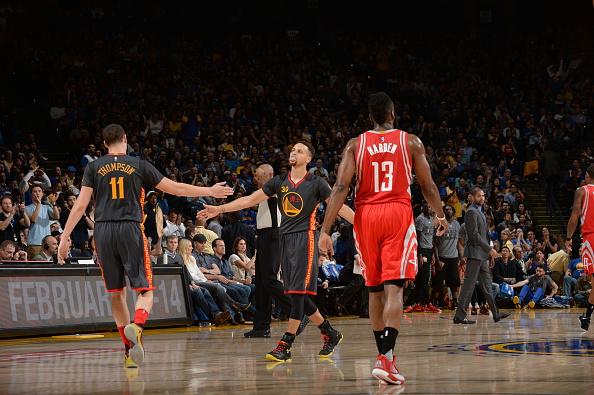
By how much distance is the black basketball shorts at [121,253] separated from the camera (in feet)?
27.2

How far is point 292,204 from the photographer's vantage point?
9266 millimetres

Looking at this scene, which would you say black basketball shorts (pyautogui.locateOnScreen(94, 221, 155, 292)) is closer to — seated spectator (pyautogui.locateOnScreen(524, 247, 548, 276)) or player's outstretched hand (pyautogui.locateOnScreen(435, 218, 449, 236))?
player's outstretched hand (pyautogui.locateOnScreen(435, 218, 449, 236))

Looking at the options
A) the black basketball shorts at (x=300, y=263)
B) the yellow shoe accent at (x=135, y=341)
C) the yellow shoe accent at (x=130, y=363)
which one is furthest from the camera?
the black basketball shorts at (x=300, y=263)

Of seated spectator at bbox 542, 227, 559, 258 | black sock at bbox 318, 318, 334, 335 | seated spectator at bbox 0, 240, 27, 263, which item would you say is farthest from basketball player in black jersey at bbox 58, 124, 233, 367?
seated spectator at bbox 542, 227, 559, 258

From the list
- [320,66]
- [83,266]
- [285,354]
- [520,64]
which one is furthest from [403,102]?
[285,354]

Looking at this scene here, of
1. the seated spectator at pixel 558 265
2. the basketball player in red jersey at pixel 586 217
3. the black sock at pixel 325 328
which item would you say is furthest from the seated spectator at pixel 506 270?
the black sock at pixel 325 328

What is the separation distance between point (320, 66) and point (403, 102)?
2.73 metres

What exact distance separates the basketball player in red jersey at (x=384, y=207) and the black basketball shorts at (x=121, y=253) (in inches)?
78.4

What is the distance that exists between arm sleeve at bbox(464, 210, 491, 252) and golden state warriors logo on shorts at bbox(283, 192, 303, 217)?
19.7 ft

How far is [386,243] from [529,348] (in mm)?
3297

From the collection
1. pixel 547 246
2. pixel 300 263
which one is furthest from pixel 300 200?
pixel 547 246

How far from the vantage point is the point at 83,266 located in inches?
514

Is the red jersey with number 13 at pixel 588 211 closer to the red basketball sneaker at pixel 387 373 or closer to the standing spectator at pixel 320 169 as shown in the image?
the red basketball sneaker at pixel 387 373

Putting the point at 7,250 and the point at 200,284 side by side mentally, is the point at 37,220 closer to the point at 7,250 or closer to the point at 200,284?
the point at 7,250
